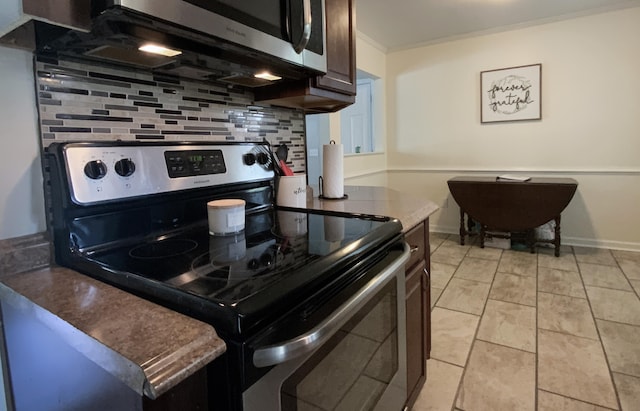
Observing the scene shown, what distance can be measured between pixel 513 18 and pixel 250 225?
3738mm

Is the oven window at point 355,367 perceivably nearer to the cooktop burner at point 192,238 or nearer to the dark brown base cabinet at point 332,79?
the cooktop burner at point 192,238

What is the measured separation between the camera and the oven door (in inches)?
25.5

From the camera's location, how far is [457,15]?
350cm

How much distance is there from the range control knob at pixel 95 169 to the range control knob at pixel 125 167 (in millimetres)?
35

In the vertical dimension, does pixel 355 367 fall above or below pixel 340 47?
below

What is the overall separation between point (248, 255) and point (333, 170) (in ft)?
3.17

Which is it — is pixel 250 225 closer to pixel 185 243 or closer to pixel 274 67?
pixel 185 243

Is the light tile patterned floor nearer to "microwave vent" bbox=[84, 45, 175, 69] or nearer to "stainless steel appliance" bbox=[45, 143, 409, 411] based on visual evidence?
"stainless steel appliance" bbox=[45, 143, 409, 411]

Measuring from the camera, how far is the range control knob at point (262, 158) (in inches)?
57.9

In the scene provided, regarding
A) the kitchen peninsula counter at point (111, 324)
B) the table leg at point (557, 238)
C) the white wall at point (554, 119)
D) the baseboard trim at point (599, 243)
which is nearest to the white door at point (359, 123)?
the white wall at point (554, 119)

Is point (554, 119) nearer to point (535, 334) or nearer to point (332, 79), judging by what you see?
point (535, 334)

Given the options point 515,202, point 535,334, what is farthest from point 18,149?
point 515,202

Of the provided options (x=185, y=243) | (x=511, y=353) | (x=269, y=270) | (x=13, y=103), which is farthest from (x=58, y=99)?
(x=511, y=353)

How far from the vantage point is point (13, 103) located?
2.88 ft
